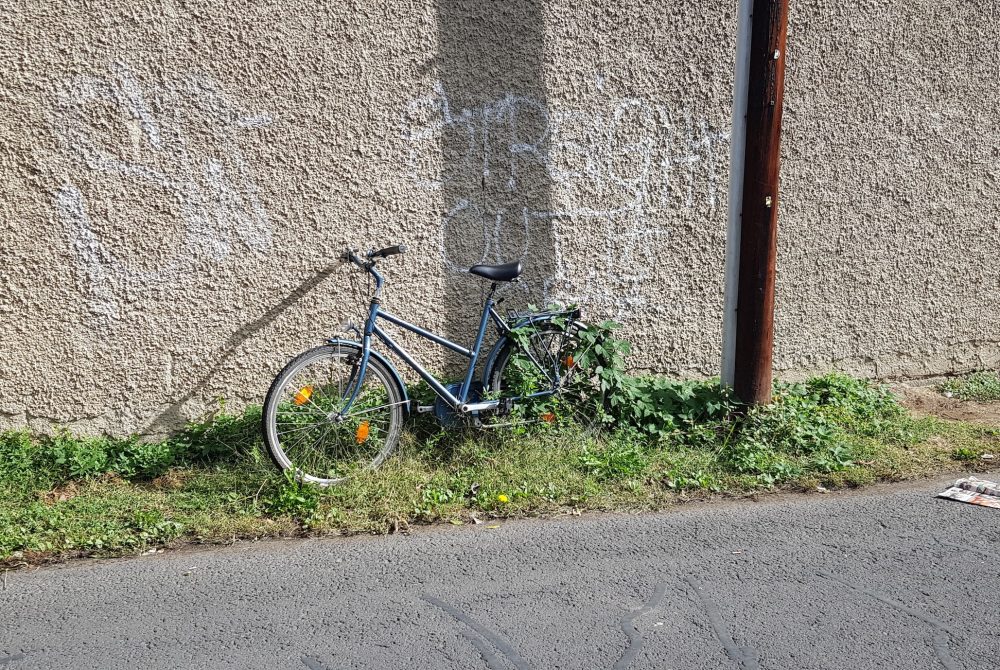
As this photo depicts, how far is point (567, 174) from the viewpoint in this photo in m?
5.09

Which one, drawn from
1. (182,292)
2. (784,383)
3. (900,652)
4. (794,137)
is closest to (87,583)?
(182,292)

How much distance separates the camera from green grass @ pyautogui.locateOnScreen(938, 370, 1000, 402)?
5906 mm

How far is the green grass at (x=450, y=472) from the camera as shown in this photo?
391 cm

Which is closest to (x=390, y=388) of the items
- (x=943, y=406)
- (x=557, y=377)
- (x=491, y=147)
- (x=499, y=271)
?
(x=499, y=271)

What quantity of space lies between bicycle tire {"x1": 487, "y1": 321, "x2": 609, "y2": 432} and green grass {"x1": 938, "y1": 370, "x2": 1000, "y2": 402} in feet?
9.09

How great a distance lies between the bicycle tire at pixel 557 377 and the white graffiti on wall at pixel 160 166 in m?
1.52

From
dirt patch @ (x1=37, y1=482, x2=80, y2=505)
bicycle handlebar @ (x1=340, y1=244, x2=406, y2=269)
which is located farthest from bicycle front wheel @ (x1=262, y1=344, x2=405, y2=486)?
dirt patch @ (x1=37, y1=482, x2=80, y2=505)

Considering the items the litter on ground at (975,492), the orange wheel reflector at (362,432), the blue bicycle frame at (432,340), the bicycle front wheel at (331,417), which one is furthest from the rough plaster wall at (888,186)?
the orange wheel reflector at (362,432)

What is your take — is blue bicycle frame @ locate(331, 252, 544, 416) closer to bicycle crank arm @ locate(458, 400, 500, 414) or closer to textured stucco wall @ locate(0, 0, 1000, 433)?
bicycle crank arm @ locate(458, 400, 500, 414)

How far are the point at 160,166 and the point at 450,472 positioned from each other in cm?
225

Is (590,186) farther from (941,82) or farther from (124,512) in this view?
(124,512)

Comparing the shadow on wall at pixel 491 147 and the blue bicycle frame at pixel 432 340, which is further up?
the shadow on wall at pixel 491 147

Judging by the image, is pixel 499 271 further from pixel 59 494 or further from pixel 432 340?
pixel 59 494

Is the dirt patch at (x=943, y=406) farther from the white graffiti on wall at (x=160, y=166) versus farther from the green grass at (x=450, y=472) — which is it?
the white graffiti on wall at (x=160, y=166)
